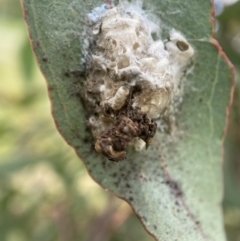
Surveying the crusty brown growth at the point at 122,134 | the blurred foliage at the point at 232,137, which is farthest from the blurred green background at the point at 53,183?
the crusty brown growth at the point at 122,134

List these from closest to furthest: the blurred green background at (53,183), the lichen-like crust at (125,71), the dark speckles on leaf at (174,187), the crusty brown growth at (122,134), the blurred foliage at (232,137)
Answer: the crusty brown growth at (122,134)
the lichen-like crust at (125,71)
the dark speckles on leaf at (174,187)
the blurred foliage at (232,137)
the blurred green background at (53,183)

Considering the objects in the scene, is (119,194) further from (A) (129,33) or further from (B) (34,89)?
(B) (34,89)

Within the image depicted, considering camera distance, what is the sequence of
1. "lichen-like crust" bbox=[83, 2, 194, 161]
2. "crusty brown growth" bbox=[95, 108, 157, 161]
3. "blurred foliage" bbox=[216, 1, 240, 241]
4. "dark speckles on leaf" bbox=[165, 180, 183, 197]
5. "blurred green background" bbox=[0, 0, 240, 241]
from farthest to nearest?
"blurred green background" bbox=[0, 0, 240, 241]
"blurred foliage" bbox=[216, 1, 240, 241]
"dark speckles on leaf" bbox=[165, 180, 183, 197]
"lichen-like crust" bbox=[83, 2, 194, 161]
"crusty brown growth" bbox=[95, 108, 157, 161]

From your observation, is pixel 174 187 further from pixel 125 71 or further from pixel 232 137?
pixel 232 137

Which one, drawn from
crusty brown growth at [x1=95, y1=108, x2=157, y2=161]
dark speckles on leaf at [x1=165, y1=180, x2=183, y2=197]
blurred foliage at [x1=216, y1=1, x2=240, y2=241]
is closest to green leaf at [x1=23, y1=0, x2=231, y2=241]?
dark speckles on leaf at [x1=165, y1=180, x2=183, y2=197]

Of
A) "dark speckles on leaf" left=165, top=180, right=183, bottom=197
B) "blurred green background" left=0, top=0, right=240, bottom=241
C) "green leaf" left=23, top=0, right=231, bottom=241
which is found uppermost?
"green leaf" left=23, top=0, right=231, bottom=241

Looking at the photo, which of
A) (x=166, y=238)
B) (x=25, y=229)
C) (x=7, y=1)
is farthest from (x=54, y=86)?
(x=7, y=1)

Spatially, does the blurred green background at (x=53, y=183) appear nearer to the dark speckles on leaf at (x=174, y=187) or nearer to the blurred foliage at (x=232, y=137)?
the blurred foliage at (x=232, y=137)

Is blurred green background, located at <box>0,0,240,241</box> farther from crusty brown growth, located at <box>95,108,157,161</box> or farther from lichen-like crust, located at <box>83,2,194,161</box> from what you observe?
crusty brown growth, located at <box>95,108,157,161</box>
